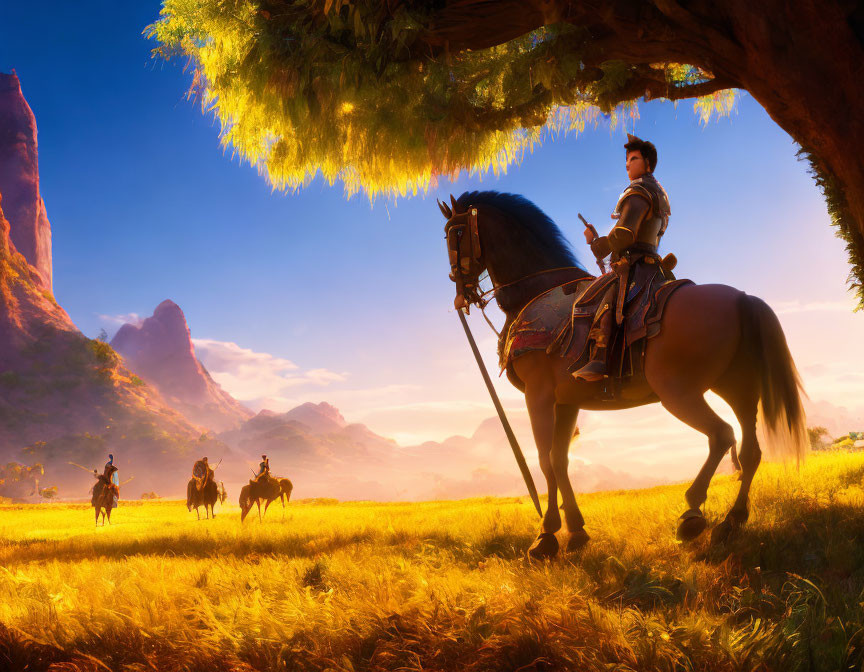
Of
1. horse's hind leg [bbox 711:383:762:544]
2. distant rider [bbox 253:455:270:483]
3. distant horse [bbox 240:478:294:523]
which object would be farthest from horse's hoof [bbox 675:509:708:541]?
distant rider [bbox 253:455:270:483]

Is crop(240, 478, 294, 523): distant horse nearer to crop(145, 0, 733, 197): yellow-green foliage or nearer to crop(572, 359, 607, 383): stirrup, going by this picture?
crop(145, 0, 733, 197): yellow-green foliage

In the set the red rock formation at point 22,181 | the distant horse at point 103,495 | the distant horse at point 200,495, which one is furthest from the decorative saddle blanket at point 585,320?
the red rock formation at point 22,181

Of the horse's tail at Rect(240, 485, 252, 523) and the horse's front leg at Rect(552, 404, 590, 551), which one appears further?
the horse's tail at Rect(240, 485, 252, 523)

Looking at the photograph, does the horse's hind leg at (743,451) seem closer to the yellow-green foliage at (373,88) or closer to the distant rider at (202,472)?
the yellow-green foliage at (373,88)

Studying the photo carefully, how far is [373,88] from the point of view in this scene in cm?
664

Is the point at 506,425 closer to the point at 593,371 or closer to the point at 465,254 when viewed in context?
the point at 593,371

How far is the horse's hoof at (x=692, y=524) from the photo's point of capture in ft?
13.2

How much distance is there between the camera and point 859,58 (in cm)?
463

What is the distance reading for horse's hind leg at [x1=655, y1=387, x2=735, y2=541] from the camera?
403 centimetres

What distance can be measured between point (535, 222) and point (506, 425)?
6.92 ft

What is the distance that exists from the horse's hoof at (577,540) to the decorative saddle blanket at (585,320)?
142 centimetres

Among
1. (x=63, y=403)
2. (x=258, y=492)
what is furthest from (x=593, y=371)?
(x=63, y=403)

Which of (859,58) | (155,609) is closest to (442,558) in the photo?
(155,609)

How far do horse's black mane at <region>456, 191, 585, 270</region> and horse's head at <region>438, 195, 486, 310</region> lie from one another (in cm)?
31
